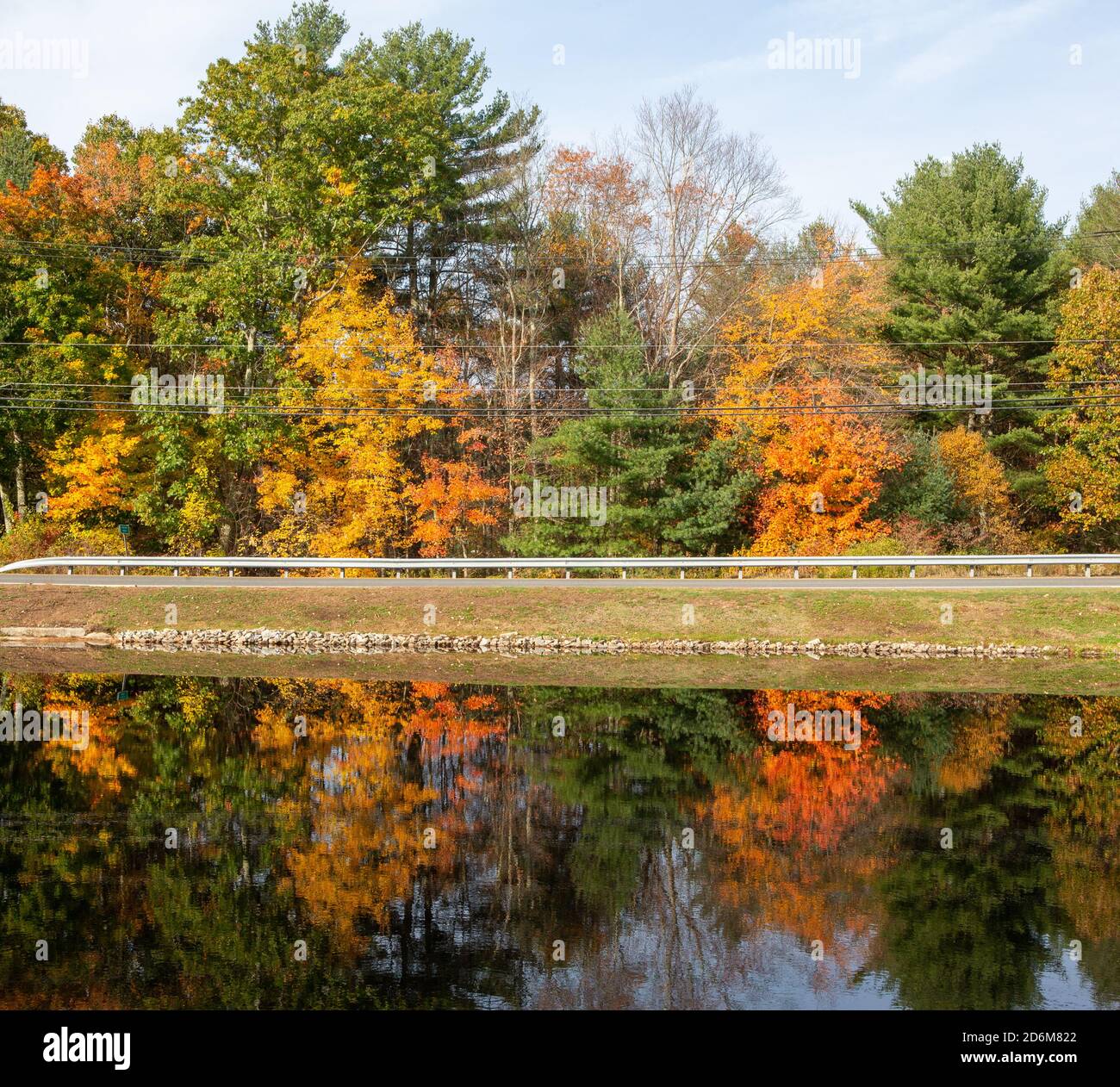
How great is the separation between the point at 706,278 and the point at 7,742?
108 ft

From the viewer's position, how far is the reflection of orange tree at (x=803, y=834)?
1052 centimetres

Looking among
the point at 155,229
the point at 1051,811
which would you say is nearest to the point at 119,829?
the point at 1051,811

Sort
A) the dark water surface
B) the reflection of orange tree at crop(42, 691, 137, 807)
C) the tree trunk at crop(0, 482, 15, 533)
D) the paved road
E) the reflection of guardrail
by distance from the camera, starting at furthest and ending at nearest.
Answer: the tree trunk at crop(0, 482, 15, 533) → the reflection of guardrail → the paved road → the reflection of orange tree at crop(42, 691, 137, 807) → the dark water surface

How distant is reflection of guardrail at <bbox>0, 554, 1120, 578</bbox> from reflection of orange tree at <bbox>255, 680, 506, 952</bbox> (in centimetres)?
1057

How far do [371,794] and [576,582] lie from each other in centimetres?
1623

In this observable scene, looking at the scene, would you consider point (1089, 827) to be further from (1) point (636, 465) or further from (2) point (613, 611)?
(1) point (636, 465)

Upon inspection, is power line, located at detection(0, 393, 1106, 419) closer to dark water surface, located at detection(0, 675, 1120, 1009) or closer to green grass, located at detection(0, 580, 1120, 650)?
green grass, located at detection(0, 580, 1120, 650)

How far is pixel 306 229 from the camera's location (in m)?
39.3

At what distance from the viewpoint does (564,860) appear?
40.0ft

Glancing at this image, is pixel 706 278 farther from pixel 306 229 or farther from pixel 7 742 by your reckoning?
pixel 7 742

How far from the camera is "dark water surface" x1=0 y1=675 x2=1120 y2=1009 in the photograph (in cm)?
925

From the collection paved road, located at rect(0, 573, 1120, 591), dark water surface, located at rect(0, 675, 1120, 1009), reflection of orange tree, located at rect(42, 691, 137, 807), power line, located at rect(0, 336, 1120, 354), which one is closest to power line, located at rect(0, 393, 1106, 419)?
power line, located at rect(0, 336, 1120, 354)

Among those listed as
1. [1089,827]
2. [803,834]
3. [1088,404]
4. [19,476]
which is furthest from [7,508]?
[1088,404]

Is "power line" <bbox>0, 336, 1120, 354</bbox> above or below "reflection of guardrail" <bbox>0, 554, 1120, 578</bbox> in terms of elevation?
above
